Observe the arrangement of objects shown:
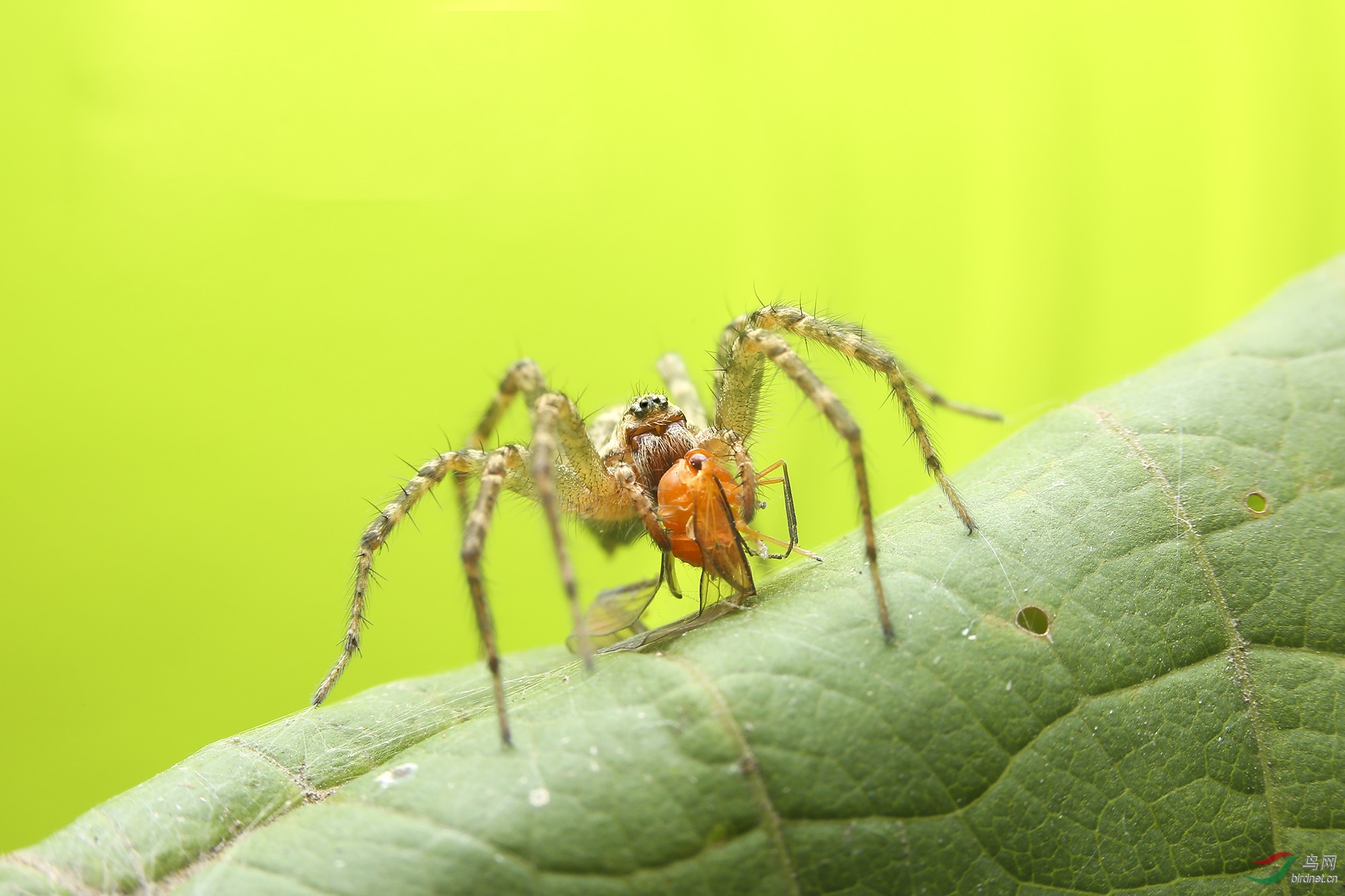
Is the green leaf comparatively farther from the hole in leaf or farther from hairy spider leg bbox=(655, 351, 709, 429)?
hairy spider leg bbox=(655, 351, 709, 429)

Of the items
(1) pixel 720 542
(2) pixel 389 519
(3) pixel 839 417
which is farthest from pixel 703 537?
(2) pixel 389 519

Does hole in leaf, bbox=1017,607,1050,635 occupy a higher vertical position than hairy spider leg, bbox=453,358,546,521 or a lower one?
lower

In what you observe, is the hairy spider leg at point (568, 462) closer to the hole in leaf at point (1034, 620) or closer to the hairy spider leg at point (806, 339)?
the hairy spider leg at point (806, 339)

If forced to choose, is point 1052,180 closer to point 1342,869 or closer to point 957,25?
point 957,25

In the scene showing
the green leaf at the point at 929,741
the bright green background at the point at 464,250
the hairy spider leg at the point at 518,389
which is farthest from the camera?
the bright green background at the point at 464,250

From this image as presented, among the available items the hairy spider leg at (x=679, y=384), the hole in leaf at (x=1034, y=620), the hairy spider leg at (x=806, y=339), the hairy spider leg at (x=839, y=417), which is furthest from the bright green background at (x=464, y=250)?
the hole in leaf at (x=1034, y=620)

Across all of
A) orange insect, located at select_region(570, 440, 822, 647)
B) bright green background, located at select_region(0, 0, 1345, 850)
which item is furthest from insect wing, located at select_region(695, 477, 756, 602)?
bright green background, located at select_region(0, 0, 1345, 850)

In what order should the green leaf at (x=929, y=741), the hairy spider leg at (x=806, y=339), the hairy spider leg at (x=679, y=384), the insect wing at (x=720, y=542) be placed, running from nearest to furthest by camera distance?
the green leaf at (x=929, y=741)
the insect wing at (x=720, y=542)
the hairy spider leg at (x=806, y=339)
the hairy spider leg at (x=679, y=384)
